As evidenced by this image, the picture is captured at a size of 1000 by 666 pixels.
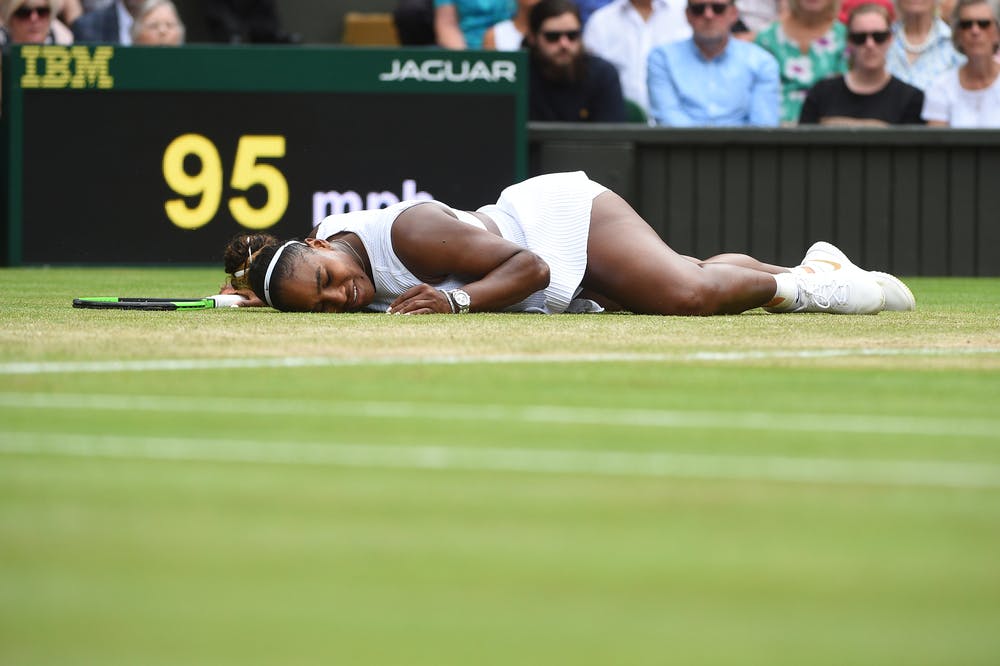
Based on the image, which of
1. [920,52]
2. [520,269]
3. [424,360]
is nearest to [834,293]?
[520,269]

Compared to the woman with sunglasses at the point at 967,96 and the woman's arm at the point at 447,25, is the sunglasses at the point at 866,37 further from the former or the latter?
the woman's arm at the point at 447,25

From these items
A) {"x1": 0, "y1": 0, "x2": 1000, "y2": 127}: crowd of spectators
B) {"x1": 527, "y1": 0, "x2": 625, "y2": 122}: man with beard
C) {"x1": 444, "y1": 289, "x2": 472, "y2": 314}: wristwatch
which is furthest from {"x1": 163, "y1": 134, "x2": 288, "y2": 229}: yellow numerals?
{"x1": 444, "y1": 289, "x2": 472, "y2": 314}: wristwatch

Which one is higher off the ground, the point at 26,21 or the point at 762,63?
the point at 26,21

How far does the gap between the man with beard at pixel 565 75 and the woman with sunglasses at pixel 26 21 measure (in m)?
3.33

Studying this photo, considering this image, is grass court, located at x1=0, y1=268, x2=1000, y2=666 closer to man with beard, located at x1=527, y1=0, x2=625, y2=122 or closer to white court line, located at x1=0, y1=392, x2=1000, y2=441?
white court line, located at x1=0, y1=392, x2=1000, y2=441

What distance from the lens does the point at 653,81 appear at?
1194 cm

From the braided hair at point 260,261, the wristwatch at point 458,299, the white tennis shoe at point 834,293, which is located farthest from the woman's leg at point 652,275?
the braided hair at point 260,261

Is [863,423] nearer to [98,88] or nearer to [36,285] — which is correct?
[36,285]

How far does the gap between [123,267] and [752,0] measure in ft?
17.2

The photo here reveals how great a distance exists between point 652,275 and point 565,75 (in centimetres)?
510

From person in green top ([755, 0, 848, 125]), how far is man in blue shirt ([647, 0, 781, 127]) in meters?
0.36

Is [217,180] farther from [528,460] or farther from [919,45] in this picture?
[528,460]

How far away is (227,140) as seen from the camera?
37.1 ft

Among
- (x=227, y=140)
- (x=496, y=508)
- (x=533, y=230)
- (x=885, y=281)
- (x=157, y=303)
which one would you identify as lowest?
(x=496, y=508)
